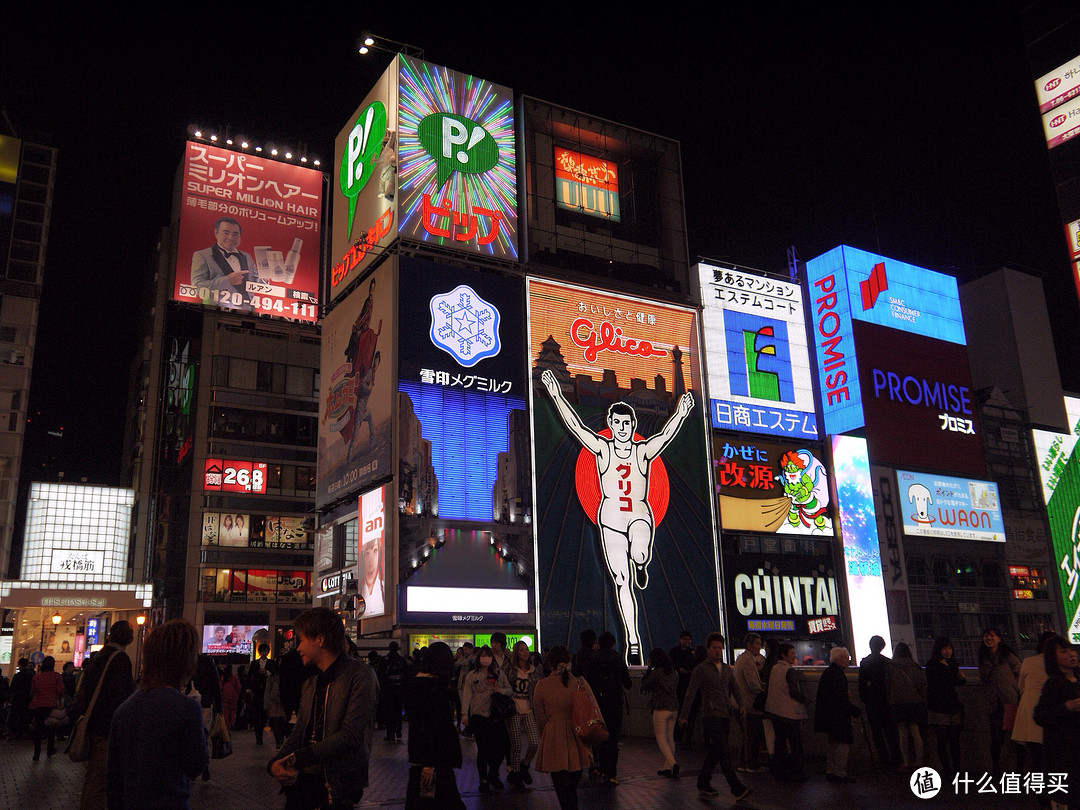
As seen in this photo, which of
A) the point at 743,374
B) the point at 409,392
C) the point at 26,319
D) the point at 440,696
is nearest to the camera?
the point at 440,696

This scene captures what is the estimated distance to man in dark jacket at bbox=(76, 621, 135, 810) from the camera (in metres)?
7.09

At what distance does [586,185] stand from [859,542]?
1912 centimetres

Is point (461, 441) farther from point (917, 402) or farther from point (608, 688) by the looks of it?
point (917, 402)

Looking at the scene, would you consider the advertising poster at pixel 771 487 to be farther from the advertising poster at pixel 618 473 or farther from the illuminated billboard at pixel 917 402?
the illuminated billboard at pixel 917 402

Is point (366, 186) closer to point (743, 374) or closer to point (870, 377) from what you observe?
point (743, 374)

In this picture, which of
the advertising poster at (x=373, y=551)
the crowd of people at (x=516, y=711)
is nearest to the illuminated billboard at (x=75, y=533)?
the advertising poster at (x=373, y=551)

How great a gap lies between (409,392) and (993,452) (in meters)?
37.2

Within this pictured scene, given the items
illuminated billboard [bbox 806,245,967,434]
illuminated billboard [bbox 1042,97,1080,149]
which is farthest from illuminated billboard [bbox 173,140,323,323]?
illuminated billboard [bbox 1042,97,1080,149]

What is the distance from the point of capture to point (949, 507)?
142 feet

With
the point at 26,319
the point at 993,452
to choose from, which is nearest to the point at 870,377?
the point at 993,452

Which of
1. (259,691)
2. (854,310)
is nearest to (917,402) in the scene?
(854,310)

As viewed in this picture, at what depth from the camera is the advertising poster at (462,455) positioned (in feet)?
94.7

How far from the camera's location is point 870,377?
4188 cm

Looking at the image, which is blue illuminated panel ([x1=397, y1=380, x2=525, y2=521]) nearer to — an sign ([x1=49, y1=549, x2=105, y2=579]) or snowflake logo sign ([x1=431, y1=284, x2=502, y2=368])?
snowflake logo sign ([x1=431, y1=284, x2=502, y2=368])
